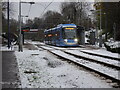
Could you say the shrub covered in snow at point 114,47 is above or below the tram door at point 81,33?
below

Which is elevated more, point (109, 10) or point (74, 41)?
point (109, 10)

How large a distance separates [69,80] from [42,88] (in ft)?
5.35

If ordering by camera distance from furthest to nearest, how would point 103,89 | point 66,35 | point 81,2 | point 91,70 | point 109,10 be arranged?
point 81,2 < point 109,10 < point 66,35 < point 91,70 < point 103,89

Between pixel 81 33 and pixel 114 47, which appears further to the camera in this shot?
pixel 81 33

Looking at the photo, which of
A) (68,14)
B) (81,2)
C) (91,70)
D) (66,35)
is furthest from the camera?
(68,14)

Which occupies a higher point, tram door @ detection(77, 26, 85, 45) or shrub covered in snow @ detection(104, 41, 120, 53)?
tram door @ detection(77, 26, 85, 45)

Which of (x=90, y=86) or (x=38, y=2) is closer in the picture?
(x=90, y=86)

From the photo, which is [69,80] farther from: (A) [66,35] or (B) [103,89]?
(A) [66,35]

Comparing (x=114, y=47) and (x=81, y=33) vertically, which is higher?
(x=81, y=33)

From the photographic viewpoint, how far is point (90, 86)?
25.8 ft

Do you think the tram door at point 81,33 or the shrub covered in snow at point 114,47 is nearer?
the shrub covered in snow at point 114,47

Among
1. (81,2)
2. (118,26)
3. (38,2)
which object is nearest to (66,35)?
(38,2)

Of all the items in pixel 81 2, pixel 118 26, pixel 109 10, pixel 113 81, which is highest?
pixel 81 2

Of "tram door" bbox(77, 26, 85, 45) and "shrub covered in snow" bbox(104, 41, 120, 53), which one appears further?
"tram door" bbox(77, 26, 85, 45)
